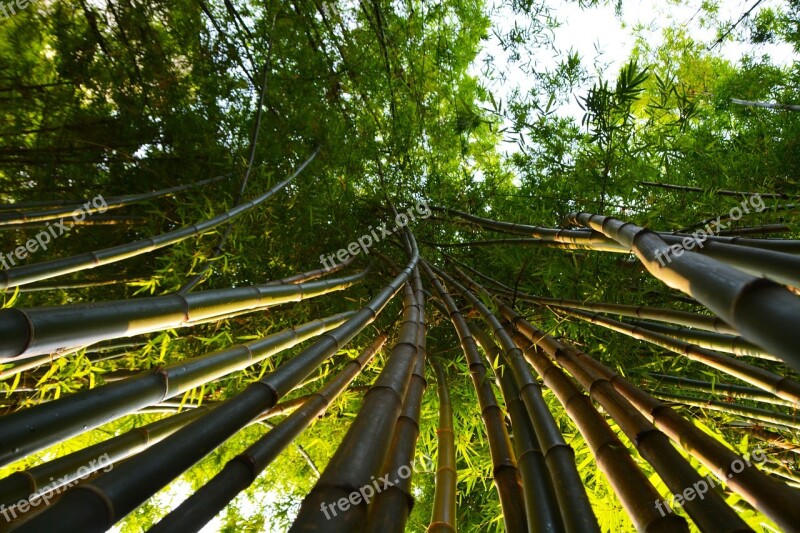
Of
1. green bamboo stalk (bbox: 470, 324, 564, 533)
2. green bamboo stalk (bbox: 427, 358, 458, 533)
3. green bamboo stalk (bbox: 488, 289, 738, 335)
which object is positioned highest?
green bamboo stalk (bbox: 488, 289, 738, 335)

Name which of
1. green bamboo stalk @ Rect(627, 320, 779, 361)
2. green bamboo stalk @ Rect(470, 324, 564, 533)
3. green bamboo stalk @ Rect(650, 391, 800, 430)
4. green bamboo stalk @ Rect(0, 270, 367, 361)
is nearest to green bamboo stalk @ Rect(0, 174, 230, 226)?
green bamboo stalk @ Rect(0, 270, 367, 361)

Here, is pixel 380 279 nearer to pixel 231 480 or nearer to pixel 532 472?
pixel 532 472

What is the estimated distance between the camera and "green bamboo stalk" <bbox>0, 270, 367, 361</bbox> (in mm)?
729

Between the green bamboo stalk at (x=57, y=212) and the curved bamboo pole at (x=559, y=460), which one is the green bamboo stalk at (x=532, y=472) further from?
the green bamboo stalk at (x=57, y=212)

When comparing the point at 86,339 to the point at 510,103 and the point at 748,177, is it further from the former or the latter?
the point at 748,177

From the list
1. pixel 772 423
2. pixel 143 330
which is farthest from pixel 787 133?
pixel 143 330

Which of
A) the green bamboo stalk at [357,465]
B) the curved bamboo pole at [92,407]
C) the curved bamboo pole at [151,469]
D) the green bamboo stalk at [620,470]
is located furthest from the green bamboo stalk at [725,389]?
the curved bamboo pole at [92,407]

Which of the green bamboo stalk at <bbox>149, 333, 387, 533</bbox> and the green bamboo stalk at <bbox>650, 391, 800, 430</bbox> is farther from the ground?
the green bamboo stalk at <bbox>149, 333, 387, 533</bbox>

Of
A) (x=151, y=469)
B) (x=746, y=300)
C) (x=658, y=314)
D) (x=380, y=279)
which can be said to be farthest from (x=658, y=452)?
(x=380, y=279)

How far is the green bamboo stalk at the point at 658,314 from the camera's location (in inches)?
56.8

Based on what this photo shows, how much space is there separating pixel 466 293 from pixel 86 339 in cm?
175

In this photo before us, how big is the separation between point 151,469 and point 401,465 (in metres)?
0.52

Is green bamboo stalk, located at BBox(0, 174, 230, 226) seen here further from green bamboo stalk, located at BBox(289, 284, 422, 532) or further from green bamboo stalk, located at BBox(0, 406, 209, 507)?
green bamboo stalk, located at BBox(289, 284, 422, 532)

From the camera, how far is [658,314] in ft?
5.60
